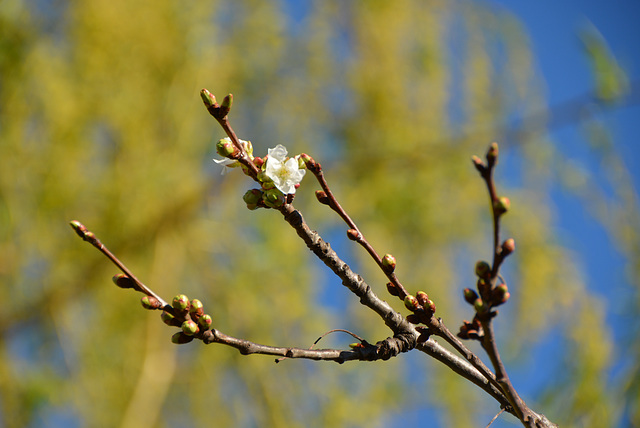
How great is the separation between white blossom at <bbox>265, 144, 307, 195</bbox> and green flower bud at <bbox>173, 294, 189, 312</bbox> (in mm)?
174

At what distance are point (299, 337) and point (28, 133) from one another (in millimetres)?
1427

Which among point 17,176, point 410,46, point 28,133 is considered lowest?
point 17,176

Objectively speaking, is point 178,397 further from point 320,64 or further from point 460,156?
point 320,64

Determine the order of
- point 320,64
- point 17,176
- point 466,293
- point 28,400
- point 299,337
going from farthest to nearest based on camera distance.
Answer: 1. point 320,64
2. point 299,337
3. point 17,176
4. point 28,400
5. point 466,293

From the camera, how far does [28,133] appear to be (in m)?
2.23

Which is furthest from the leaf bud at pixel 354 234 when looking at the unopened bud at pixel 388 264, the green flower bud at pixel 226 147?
the green flower bud at pixel 226 147

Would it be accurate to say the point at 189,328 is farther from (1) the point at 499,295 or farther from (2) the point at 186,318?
(1) the point at 499,295

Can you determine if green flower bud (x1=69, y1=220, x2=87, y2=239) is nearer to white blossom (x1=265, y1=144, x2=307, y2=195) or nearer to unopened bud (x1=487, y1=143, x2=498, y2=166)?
white blossom (x1=265, y1=144, x2=307, y2=195)

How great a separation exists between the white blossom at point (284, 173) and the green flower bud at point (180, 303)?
0.17 metres

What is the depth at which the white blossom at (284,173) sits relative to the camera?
2.10 ft

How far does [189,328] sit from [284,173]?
0.22 m

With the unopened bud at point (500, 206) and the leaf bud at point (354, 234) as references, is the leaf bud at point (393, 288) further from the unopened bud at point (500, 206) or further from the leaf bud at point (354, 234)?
the unopened bud at point (500, 206)

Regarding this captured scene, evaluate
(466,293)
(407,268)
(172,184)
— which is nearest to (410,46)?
(407,268)

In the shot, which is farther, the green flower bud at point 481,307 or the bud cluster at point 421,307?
the bud cluster at point 421,307
